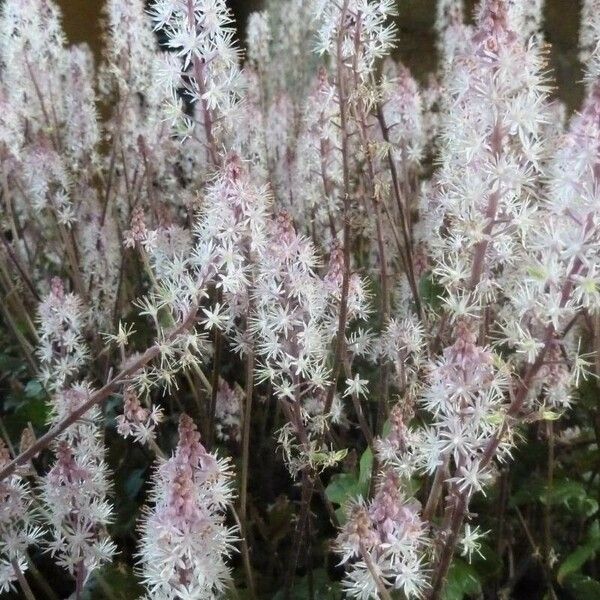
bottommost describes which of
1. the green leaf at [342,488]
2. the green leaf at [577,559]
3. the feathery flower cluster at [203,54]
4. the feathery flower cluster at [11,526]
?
the green leaf at [577,559]

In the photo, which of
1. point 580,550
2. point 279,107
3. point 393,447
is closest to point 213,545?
point 393,447

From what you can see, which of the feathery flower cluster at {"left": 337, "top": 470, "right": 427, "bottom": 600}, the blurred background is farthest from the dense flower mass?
the blurred background

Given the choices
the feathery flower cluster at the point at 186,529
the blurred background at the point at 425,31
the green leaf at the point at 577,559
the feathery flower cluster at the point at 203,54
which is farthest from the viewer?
the blurred background at the point at 425,31

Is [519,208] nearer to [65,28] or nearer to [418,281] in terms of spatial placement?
[418,281]

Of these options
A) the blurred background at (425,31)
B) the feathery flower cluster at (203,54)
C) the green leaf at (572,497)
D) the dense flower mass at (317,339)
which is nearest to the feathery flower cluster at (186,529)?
the dense flower mass at (317,339)

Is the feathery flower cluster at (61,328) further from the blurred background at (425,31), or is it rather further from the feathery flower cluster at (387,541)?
the blurred background at (425,31)

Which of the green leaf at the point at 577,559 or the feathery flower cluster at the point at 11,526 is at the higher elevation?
the feathery flower cluster at the point at 11,526

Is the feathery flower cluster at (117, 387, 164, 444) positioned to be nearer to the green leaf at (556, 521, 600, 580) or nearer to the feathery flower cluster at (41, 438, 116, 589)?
the feathery flower cluster at (41, 438, 116, 589)
